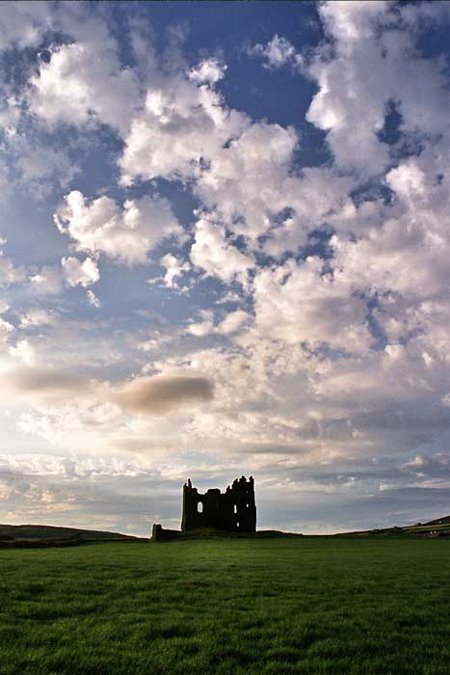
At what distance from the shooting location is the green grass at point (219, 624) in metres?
11.1

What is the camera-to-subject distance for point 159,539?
Result: 7944 cm

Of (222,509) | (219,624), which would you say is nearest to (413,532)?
(222,509)

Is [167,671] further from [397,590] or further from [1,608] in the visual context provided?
[397,590]

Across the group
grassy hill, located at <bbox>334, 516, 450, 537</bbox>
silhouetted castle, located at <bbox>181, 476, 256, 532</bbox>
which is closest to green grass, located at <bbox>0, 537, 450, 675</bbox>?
grassy hill, located at <bbox>334, 516, 450, 537</bbox>

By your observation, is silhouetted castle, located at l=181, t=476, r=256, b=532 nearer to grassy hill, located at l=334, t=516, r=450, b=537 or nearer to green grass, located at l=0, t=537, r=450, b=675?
grassy hill, located at l=334, t=516, r=450, b=537

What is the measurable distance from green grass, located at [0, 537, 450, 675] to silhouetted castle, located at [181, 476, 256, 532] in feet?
287

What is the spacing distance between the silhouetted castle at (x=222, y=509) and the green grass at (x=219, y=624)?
287 feet

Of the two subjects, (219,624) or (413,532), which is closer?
(219,624)

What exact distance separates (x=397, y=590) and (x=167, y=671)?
13.6m

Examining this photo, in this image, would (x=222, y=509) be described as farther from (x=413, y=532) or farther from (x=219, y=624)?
(x=219, y=624)

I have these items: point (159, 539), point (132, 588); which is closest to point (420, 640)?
point (132, 588)

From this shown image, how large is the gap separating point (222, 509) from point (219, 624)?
99.5 m

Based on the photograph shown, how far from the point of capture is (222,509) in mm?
109688

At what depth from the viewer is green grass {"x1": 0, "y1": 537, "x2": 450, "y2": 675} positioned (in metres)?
11.1
